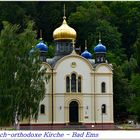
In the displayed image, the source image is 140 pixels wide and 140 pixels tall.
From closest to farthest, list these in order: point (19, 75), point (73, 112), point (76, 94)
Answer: point (19, 75) → point (76, 94) → point (73, 112)


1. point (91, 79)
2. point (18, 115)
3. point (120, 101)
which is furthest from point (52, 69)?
point (120, 101)

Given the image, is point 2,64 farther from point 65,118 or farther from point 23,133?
point 23,133

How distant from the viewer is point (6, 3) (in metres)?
94.4

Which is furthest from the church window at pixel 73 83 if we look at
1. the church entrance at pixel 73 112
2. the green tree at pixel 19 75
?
the green tree at pixel 19 75

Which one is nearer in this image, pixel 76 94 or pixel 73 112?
pixel 76 94

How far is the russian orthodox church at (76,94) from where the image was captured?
5475 cm

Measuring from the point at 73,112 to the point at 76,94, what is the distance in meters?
1.71

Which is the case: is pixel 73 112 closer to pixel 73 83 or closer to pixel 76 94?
pixel 76 94

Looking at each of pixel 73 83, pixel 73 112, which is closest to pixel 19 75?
pixel 73 83

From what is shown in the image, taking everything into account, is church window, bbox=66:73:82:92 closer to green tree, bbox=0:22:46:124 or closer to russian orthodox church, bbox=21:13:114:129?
russian orthodox church, bbox=21:13:114:129

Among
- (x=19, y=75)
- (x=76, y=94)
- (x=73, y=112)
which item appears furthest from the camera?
(x=73, y=112)

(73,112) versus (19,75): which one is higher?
(19,75)

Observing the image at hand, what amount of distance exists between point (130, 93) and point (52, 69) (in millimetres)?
14588

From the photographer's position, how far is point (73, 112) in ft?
181
